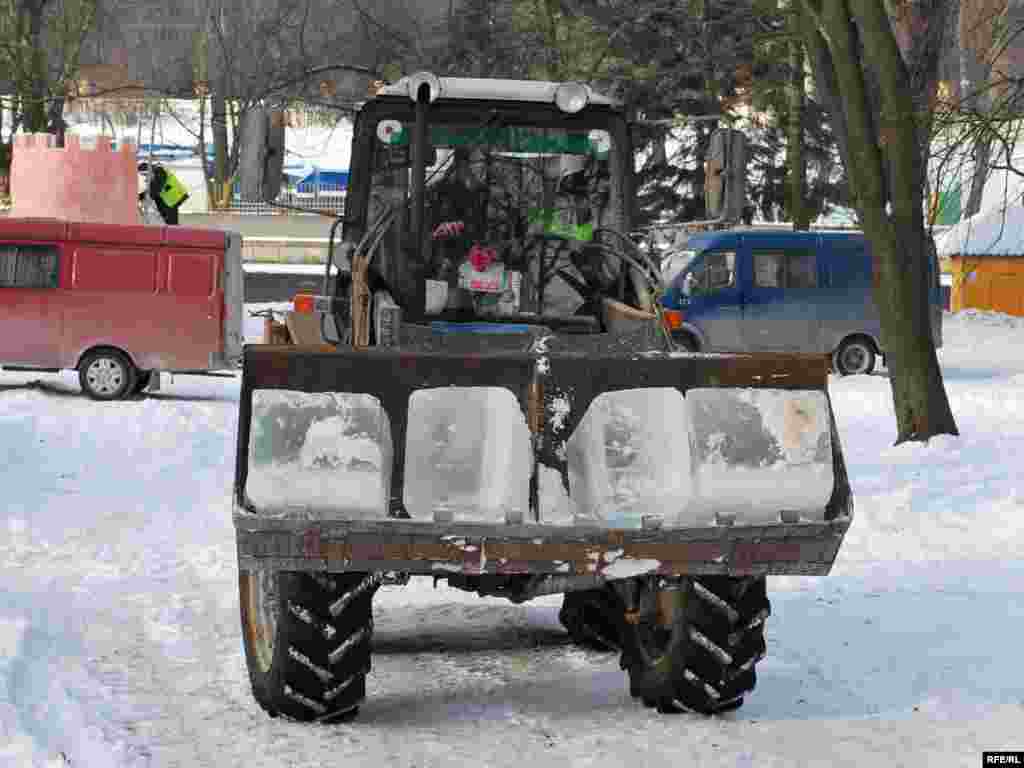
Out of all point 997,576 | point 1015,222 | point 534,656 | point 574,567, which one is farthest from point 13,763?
point 1015,222

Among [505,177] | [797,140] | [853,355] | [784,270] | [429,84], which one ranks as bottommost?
[853,355]

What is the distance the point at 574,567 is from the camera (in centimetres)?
627

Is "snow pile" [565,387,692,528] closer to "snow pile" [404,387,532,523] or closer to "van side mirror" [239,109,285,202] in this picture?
"snow pile" [404,387,532,523]

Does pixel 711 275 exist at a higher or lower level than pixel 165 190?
lower

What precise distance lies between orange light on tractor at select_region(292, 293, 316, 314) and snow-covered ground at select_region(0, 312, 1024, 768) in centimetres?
147

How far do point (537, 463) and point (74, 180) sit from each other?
93.2 ft

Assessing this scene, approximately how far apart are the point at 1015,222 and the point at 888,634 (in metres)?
33.3

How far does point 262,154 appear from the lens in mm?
8102

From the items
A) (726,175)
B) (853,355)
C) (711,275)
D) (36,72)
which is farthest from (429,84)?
(36,72)

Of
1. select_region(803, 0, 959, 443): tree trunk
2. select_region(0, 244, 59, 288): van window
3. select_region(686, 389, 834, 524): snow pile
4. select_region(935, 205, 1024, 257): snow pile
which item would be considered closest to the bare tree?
select_region(0, 244, 59, 288): van window

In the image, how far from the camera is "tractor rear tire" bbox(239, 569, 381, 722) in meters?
6.54

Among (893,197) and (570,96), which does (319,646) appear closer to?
(570,96)

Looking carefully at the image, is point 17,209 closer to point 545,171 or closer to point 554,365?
point 545,171

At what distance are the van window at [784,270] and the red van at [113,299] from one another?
26.3ft
